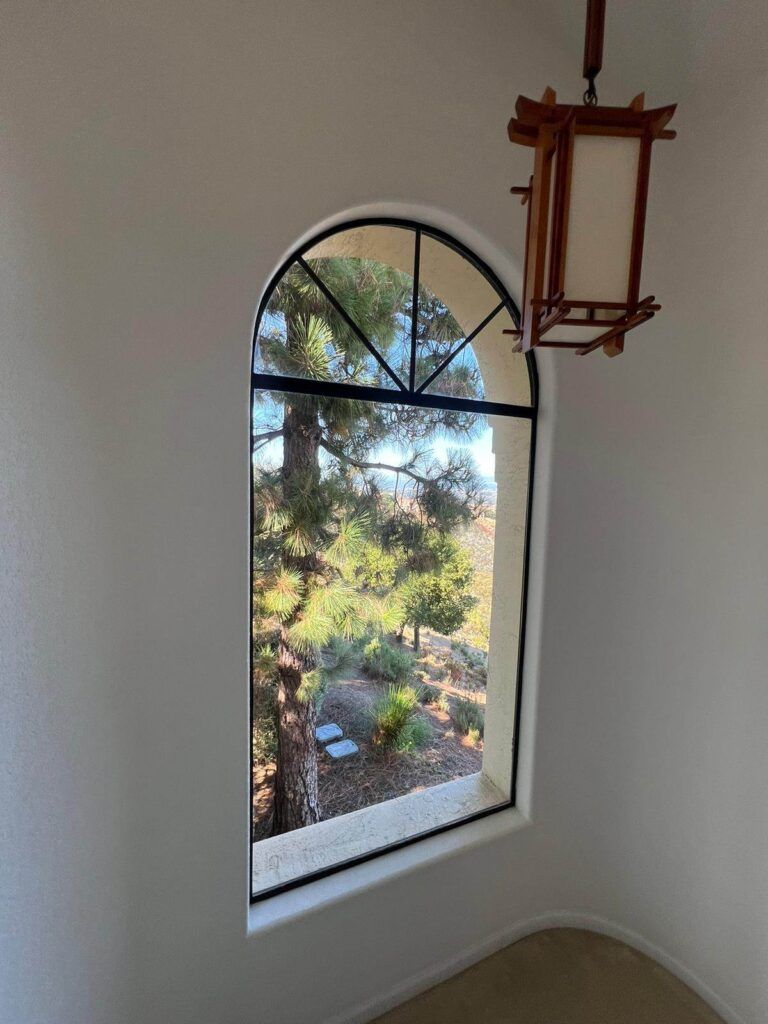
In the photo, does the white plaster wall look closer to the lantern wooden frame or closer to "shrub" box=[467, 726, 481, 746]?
"shrub" box=[467, 726, 481, 746]

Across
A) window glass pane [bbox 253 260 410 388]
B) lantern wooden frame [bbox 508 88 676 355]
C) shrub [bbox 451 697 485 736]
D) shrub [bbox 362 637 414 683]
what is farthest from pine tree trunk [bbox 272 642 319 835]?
lantern wooden frame [bbox 508 88 676 355]

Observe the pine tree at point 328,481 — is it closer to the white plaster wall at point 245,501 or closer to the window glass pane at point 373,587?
the window glass pane at point 373,587

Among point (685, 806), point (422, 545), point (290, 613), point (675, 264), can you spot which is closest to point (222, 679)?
point (290, 613)

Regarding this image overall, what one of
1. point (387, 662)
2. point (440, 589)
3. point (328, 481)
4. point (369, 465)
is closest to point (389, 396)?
point (369, 465)

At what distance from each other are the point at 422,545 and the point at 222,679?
84cm

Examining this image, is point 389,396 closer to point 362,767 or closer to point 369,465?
point 369,465

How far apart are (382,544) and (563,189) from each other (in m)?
1.29

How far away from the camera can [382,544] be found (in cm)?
192

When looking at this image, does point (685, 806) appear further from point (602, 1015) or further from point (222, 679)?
point (222, 679)

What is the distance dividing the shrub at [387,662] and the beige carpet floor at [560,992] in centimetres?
111

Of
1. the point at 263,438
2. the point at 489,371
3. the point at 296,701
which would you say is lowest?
the point at 296,701

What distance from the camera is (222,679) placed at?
151cm

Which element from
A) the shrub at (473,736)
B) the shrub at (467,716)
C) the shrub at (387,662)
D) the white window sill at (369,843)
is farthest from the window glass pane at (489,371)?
the white window sill at (369,843)

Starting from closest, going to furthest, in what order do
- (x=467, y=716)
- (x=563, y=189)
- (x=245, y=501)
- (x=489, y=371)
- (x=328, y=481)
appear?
(x=563, y=189) → (x=245, y=501) → (x=328, y=481) → (x=489, y=371) → (x=467, y=716)
